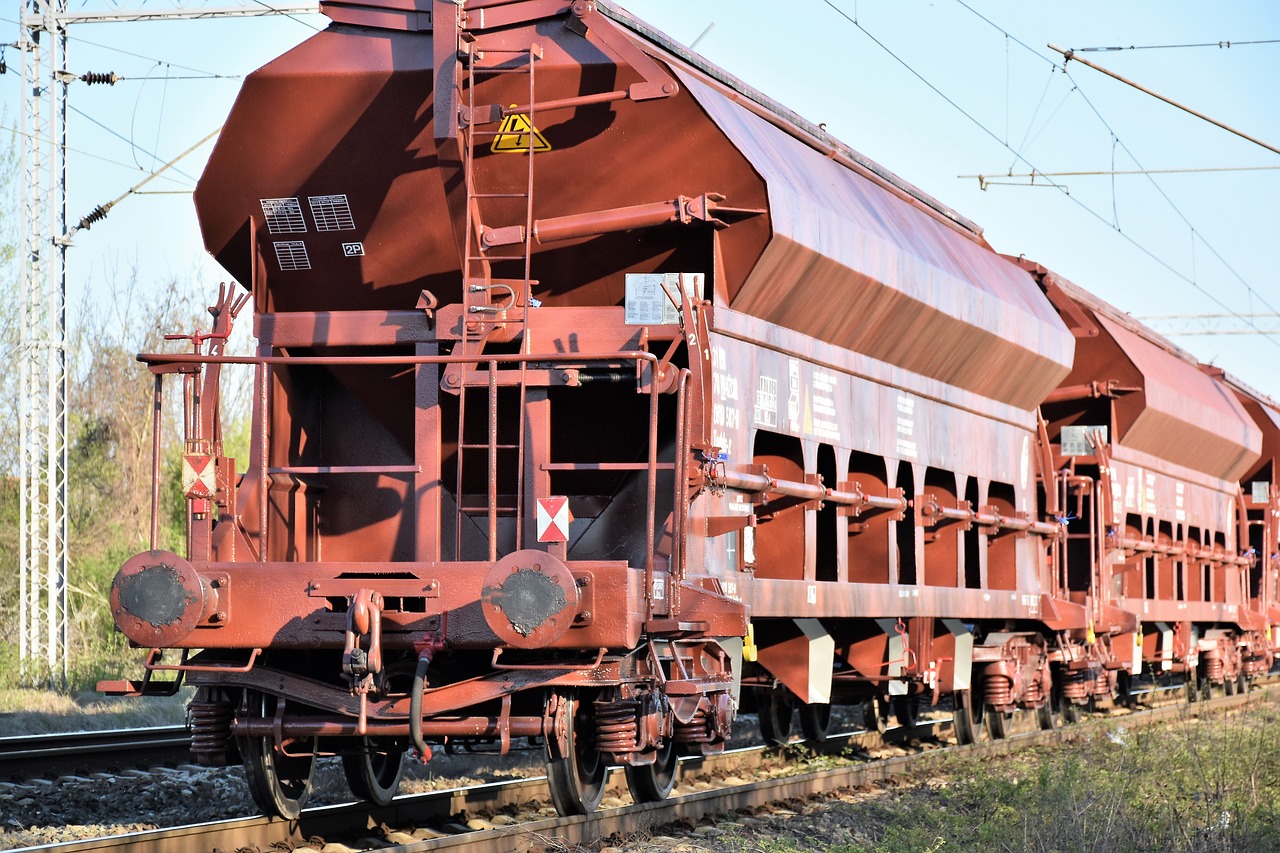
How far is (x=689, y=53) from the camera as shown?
1012 centimetres

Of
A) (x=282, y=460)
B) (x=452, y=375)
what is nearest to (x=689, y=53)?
(x=452, y=375)

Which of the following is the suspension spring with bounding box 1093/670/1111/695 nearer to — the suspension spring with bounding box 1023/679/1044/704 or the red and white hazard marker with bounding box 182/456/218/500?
the suspension spring with bounding box 1023/679/1044/704

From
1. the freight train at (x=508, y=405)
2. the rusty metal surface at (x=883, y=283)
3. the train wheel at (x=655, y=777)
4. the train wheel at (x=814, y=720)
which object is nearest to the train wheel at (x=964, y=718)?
the train wheel at (x=814, y=720)

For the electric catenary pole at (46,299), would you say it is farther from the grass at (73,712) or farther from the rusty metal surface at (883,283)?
the rusty metal surface at (883,283)

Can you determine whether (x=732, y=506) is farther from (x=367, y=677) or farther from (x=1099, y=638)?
(x=1099, y=638)

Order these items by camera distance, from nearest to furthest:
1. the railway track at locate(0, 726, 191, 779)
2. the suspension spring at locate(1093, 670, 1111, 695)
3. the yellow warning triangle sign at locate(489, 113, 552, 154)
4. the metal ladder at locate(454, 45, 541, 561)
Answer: the metal ladder at locate(454, 45, 541, 561)
the yellow warning triangle sign at locate(489, 113, 552, 154)
the railway track at locate(0, 726, 191, 779)
the suspension spring at locate(1093, 670, 1111, 695)

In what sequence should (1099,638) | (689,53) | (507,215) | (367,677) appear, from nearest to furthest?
(367,677) → (507,215) → (689,53) → (1099,638)

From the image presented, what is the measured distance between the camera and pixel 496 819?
376 inches

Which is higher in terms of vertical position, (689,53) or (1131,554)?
(689,53)

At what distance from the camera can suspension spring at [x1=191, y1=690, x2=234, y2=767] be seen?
28.1ft

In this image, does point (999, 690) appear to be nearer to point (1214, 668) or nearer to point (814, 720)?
point (814, 720)

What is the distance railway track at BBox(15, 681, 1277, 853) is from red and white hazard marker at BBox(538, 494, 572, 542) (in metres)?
1.60

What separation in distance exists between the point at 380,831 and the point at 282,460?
222 cm

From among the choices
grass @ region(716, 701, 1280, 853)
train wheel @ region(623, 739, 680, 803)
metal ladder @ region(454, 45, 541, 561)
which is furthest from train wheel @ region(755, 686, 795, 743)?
metal ladder @ region(454, 45, 541, 561)
